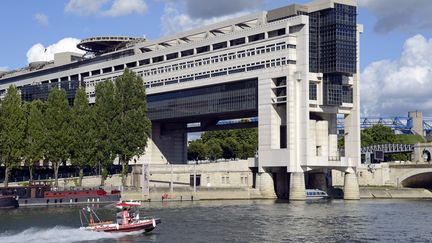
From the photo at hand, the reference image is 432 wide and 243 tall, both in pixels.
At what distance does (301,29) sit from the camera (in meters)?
163

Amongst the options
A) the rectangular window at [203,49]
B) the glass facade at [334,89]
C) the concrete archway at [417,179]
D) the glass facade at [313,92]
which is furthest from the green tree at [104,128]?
the concrete archway at [417,179]

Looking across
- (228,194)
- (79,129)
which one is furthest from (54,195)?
(228,194)

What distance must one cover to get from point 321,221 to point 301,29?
→ 6657 centimetres

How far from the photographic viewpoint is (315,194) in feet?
541

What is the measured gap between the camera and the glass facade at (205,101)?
17200 cm

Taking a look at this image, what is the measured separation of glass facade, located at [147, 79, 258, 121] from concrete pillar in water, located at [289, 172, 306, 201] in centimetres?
1913

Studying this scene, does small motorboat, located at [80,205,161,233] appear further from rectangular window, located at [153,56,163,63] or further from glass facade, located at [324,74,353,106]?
rectangular window, located at [153,56,163,63]

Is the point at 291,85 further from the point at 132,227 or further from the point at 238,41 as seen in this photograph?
the point at 132,227

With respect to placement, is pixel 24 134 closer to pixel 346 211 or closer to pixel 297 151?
pixel 297 151

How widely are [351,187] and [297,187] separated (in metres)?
14.1

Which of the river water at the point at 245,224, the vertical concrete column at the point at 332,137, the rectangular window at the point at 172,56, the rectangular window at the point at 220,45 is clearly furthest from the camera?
the rectangular window at the point at 172,56

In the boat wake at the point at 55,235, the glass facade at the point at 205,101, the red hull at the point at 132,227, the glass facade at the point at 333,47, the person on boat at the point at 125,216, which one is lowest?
the boat wake at the point at 55,235

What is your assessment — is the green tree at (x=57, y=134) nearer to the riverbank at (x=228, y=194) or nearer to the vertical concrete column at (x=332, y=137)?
the riverbank at (x=228, y=194)

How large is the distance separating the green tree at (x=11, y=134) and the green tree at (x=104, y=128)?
48.7 feet
